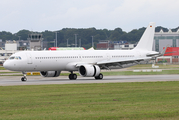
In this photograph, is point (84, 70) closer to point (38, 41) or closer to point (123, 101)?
point (123, 101)

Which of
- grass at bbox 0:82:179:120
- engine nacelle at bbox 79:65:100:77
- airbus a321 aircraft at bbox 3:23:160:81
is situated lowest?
grass at bbox 0:82:179:120

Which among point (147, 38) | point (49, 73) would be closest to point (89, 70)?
point (49, 73)

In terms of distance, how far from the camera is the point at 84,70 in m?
47.2

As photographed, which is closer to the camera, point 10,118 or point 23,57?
point 10,118

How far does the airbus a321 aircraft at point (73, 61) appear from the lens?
44.6 meters

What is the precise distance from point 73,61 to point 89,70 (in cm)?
322

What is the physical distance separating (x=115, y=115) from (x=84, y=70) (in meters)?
30.5

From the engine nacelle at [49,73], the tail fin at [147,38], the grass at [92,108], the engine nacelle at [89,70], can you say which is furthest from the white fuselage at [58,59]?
the grass at [92,108]

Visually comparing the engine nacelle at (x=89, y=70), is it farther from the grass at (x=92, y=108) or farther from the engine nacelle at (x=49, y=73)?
the grass at (x=92, y=108)

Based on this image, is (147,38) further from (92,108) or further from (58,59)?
(92,108)

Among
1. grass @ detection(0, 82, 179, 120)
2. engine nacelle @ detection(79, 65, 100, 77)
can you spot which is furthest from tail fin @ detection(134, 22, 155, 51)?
grass @ detection(0, 82, 179, 120)

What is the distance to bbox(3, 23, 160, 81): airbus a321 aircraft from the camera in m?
44.6

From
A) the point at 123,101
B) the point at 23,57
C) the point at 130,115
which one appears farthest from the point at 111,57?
the point at 130,115

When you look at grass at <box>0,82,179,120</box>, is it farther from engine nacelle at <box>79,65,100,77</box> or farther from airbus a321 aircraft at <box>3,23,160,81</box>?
engine nacelle at <box>79,65,100,77</box>
